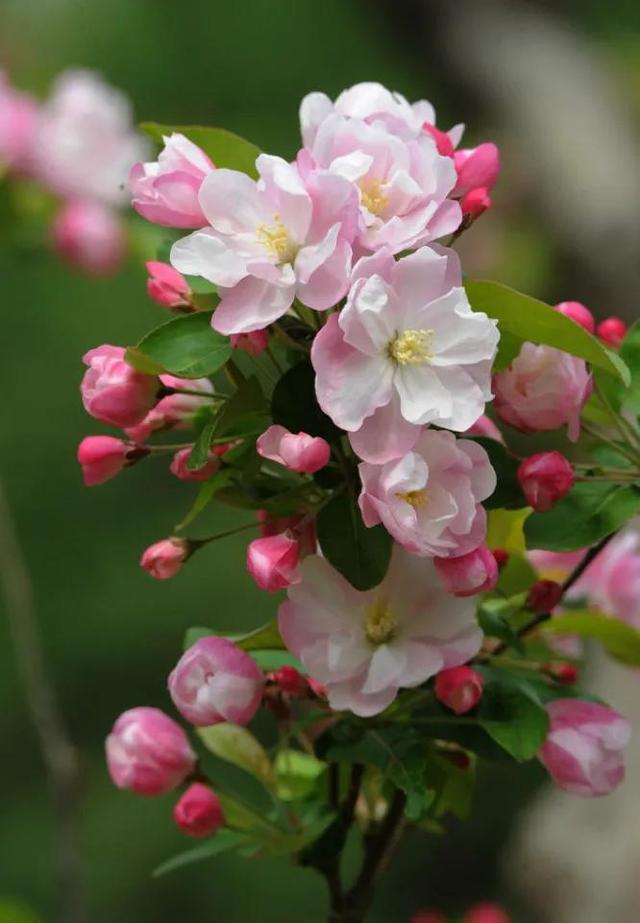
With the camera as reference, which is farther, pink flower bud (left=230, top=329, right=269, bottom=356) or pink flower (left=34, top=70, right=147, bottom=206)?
pink flower (left=34, top=70, right=147, bottom=206)

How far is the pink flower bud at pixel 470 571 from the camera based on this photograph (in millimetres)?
482

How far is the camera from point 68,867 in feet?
3.79

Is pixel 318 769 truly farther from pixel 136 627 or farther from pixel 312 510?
pixel 136 627

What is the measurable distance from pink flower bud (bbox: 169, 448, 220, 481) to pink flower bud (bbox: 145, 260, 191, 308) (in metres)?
0.06

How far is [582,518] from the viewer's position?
539 mm

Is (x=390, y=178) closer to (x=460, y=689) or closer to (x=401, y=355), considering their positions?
(x=401, y=355)

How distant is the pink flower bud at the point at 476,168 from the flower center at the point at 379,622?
166mm

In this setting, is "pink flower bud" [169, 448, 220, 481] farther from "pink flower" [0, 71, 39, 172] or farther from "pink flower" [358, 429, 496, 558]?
"pink flower" [0, 71, 39, 172]

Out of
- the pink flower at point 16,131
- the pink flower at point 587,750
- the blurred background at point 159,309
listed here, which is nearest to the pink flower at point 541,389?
the pink flower at point 587,750

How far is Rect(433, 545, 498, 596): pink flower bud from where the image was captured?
1.58 feet

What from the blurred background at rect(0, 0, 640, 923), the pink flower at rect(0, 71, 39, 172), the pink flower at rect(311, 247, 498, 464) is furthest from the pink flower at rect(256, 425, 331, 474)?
the blurred background at rect(0, 0, 640, 923)

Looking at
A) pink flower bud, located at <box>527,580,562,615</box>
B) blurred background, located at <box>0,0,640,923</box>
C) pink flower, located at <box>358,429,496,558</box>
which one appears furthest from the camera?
blurred background, located at <box>0,0,640,923</box>

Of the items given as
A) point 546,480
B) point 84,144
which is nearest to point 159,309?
point 84,144

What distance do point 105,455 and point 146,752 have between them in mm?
137
